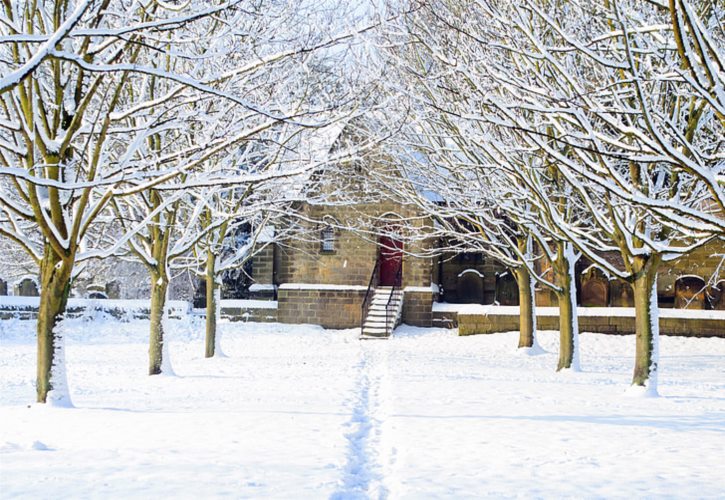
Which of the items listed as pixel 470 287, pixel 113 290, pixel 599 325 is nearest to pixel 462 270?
pixel 470 287

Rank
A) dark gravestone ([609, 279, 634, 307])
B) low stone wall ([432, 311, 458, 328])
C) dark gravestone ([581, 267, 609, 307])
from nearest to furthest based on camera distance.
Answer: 1. low stone wall ([432, 311, 458, 328])
2. dark gravestone ([609, 279, 634, 307])
3. dark gravestone ([581, 267, 609, 307])

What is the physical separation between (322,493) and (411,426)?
3050 mm

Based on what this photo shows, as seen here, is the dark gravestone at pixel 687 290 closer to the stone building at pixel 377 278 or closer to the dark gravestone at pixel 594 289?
the stone building at pixel 377 278

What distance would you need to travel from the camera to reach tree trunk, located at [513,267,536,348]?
19.7 m

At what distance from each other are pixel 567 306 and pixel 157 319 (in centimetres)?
849

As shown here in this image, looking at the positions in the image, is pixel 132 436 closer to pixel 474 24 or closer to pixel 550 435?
pixel 550 435

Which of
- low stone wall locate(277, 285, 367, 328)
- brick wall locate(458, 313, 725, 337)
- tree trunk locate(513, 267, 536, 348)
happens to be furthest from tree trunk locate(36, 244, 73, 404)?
low stone wall locate(277, 285, 367, 328)

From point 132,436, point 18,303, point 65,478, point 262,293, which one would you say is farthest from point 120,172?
point 262,293

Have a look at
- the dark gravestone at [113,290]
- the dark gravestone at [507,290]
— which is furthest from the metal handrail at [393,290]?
the dark gravestone at [113,290]

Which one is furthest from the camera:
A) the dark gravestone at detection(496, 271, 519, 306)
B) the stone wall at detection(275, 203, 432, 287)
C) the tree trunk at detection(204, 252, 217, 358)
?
the dark gravestone at detection(496, 271, 519, 306)

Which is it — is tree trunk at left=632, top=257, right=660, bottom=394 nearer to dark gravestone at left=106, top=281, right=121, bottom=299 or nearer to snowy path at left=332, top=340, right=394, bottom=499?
snowy path at left=332, top=340, right=394, bottom=499

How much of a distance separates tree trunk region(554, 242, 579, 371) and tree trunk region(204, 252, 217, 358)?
27.4 ft

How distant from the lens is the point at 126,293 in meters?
36.1

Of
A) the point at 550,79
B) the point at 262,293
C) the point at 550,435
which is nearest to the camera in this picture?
the point at 550,435
